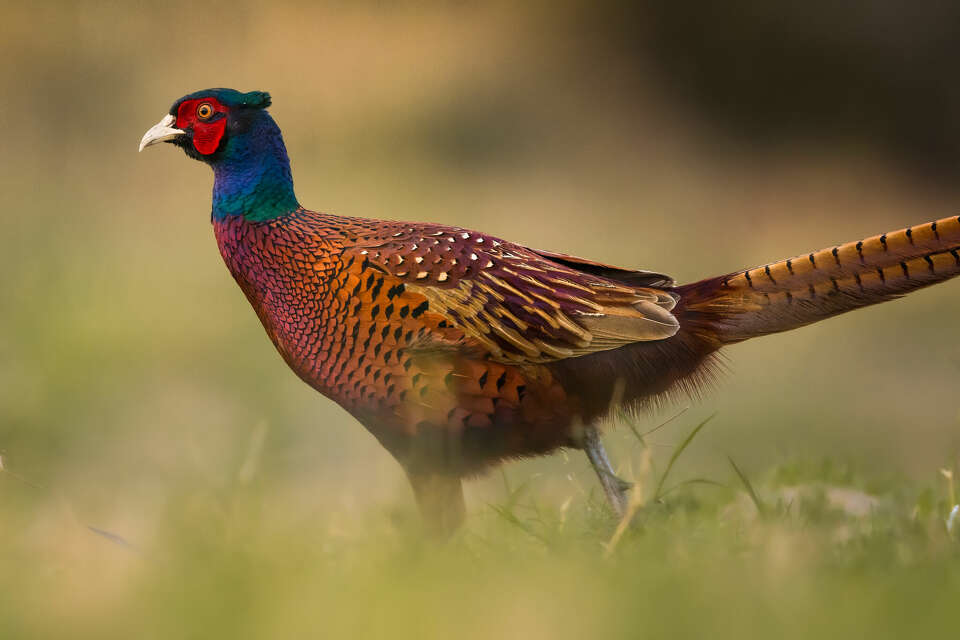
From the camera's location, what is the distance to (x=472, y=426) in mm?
Answer: 4121

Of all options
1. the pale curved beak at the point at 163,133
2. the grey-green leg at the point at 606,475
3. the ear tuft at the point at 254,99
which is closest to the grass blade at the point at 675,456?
the grey-green leg at the point at 606,475

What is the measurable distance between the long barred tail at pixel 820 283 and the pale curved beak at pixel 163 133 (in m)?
2.08

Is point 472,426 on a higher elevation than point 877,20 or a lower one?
lower

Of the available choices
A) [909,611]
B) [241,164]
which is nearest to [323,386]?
[241,164]

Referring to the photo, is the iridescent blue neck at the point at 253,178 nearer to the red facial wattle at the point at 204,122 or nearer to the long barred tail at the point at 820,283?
the red facial wattle at the point at 204,122

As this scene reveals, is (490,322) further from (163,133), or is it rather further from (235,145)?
(163,133)

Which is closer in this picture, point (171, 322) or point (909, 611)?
point (909, 611)

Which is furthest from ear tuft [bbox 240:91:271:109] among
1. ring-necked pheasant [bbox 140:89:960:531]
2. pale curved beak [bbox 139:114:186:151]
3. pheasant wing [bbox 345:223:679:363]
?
pheasant wing [bbox 345:223:679:363]

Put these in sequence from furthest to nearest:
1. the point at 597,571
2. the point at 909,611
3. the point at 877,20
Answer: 1. the point at 877,20
2. the point at 597,571
3. the point at 909,611

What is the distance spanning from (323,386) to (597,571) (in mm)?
1691

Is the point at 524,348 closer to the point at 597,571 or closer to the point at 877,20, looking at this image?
the point at 597,571

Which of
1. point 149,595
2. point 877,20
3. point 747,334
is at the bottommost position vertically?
point 149,595

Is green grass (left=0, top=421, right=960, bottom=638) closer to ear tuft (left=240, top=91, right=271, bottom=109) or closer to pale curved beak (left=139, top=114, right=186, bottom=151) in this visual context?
pale curved beak (left=139, top=114, right=186, bottom=151)

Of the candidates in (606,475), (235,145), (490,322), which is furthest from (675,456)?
(235,145)
